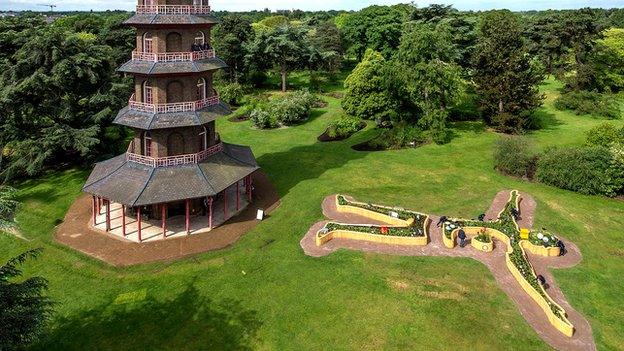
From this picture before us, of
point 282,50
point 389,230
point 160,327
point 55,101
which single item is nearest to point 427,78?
point 389,230

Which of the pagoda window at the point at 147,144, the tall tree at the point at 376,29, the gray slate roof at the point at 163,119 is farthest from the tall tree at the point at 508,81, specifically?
the pagoda window at the point at 147,144

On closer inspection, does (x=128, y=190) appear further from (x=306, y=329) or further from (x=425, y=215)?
(x=425, y=215)

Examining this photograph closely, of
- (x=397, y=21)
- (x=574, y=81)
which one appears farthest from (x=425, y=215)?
(x=397, y=21)

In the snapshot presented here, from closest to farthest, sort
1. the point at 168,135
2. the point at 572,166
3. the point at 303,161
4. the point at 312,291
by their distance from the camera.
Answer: the point at 312,291, the point at 168,135, the point at 572,166, the point at 303,161

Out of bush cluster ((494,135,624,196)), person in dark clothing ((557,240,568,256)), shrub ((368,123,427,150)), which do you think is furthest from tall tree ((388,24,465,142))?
person in dark clothing ((557,240,568,256))

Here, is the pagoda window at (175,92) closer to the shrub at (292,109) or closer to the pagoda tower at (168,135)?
the pagoda tower at (168,135)

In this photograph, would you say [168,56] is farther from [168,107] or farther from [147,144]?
[147,144]

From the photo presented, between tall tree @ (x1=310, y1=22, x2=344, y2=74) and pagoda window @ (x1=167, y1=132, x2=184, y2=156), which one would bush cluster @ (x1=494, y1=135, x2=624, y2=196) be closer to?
pagoda window @ (x1=167, y1=132, x2=184, y2=156)
